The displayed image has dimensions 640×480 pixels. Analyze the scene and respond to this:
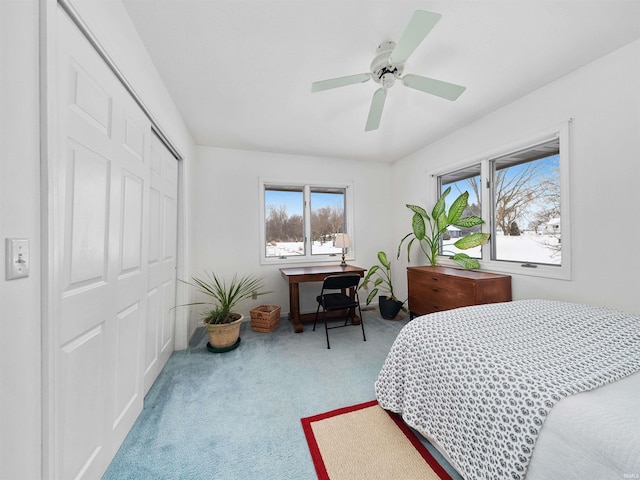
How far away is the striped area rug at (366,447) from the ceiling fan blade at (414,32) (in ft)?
7.21

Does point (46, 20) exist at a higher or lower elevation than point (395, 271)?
higher

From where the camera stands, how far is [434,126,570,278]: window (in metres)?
2.00

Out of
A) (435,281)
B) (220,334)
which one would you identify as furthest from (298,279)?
(435,281)

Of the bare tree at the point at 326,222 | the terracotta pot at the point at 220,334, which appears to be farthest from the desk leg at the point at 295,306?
the bare tree at the point at 326,222

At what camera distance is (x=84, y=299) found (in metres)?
1.02

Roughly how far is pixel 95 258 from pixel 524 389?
1.89 meters

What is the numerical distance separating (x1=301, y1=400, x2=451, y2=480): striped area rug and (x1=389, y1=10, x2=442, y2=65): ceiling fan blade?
7.21 feet

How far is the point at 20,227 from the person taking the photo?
701mm

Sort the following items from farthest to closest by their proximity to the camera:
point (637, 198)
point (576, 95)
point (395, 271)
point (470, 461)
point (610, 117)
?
point (395, 271) < point (576, 95) < point (610, 117) < point (637, 198) < point (470, 461)

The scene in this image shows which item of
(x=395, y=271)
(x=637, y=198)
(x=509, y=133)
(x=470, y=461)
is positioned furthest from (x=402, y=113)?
(x=470, y=461)

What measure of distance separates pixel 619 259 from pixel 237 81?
3.14 metres

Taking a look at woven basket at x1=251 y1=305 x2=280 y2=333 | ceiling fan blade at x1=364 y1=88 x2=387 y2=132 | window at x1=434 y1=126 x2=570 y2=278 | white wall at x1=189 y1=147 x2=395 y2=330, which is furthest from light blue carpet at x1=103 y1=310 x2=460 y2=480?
ceiling fan blade at x1=364 y1=88 x2=387 y2=132

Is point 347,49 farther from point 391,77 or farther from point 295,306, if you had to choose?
point 295,306

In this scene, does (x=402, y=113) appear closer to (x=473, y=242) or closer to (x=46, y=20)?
(x=473, y=242)
